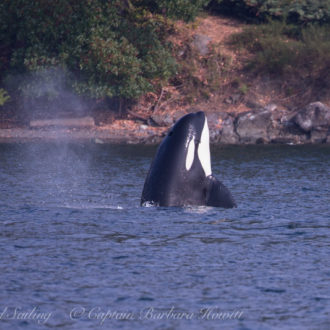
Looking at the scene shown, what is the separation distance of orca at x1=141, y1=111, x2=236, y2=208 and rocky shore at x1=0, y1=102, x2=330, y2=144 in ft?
64.6

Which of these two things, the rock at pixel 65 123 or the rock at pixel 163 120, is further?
the rock at pixel 65 123

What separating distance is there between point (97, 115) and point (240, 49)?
9330 millimetres

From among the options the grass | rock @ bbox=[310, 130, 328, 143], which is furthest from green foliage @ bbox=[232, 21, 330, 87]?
rock @ bbox=[310, 130, 328, 143]

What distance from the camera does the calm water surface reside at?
820cm

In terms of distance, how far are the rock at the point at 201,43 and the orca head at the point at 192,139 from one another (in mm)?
27270

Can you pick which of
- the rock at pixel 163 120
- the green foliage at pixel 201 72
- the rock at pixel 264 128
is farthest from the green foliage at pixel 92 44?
the rock at pixel 264 128

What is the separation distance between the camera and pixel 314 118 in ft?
116

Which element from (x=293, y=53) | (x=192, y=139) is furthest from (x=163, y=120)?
(x=192, y=139)

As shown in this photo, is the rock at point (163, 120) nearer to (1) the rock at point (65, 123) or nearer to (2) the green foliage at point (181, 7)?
(1) the rock at point (65, 123)

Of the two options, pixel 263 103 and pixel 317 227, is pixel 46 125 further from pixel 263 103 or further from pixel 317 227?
pixel 317 227

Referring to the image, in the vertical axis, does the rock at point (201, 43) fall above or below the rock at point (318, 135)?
above

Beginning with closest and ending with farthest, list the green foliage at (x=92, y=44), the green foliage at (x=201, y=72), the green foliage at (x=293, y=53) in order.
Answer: the green foliage at (x=92, y=44) < the green foliage at (x=293, y=53) < the green foliage at (x=201, y=72)

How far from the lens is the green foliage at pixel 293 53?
130 ft

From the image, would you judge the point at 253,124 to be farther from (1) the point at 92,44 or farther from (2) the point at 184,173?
(2) the point at 184,173
